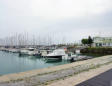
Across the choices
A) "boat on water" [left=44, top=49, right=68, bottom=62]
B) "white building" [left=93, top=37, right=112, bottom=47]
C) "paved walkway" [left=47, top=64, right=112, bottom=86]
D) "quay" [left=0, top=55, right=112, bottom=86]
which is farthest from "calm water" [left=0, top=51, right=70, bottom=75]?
"white building" [left=93, top=37, right=112, bottom=47]

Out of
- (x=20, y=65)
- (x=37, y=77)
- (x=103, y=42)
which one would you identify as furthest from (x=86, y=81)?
(x=103, y=42)

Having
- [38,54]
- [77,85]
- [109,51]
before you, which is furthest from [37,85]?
[109,51]

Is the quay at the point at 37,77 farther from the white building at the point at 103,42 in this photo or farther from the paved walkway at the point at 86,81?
the white building at the point at 103,42

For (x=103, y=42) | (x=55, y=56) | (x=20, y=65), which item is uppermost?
(x=103, y=42)

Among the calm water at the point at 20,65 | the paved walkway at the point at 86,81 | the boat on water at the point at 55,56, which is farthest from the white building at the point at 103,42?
the paved walkway at the point at 86,81

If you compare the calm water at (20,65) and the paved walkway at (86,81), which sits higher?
the paved walkway at (86,81)

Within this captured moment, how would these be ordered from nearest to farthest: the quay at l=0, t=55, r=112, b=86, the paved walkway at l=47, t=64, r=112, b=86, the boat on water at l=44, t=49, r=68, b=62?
the paved walkway at l=47, t=64, r=112, b=86 < the quay at l=0, t=55, r=112, b=86 < the boat on water at l=44, t=49, r=68, b=62

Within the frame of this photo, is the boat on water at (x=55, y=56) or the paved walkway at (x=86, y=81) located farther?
the boat on water at (x=55, y=56)

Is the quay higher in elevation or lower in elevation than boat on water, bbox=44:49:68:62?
higher

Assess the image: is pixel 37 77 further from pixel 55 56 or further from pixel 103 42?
pixel 103 42

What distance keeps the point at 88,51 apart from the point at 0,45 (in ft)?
217

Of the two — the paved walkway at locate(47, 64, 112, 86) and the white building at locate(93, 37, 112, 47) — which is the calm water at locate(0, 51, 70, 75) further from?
the white building at locate(93, 37, 112, 47)

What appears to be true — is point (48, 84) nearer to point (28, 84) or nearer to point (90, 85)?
point (28, 84)

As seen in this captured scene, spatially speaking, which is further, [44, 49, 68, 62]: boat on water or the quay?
[44, 49, 68, 62]: boat on water
